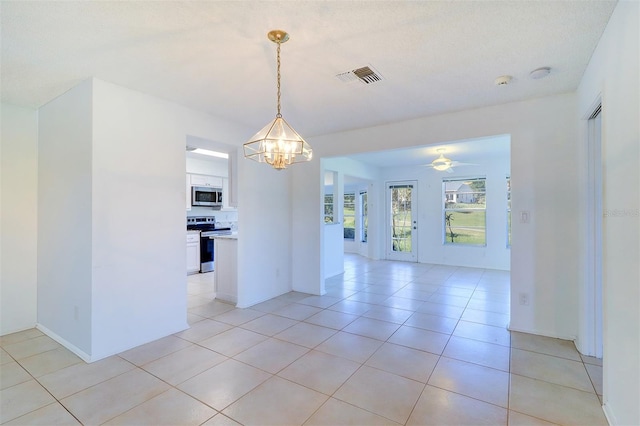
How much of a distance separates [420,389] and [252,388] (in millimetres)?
1274

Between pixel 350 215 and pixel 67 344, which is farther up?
pixel 350 215

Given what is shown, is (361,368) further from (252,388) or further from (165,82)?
(165,82)

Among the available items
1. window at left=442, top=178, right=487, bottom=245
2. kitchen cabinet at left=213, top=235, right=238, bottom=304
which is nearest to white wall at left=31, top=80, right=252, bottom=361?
kitchen cabinet at left=213, top=235, right=238, bottom=304

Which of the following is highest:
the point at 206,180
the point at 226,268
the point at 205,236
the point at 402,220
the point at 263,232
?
the point at 206,180

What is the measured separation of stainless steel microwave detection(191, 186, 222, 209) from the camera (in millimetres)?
6379

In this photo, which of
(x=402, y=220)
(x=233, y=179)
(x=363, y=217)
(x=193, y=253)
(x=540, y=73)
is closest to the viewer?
(x=540, y=73)

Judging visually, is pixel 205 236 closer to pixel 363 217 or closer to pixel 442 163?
pixel 363 217

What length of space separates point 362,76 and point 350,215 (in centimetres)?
695

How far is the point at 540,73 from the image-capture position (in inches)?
102

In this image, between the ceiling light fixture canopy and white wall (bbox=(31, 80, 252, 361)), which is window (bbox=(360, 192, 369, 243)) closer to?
the ceiling light fixture canopy

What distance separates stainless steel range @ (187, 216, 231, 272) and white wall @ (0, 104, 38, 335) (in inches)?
115

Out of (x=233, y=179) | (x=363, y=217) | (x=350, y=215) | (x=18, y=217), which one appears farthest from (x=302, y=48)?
(x=350, y=215)

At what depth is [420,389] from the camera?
2.21 m

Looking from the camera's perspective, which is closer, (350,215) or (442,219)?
(442,219)
